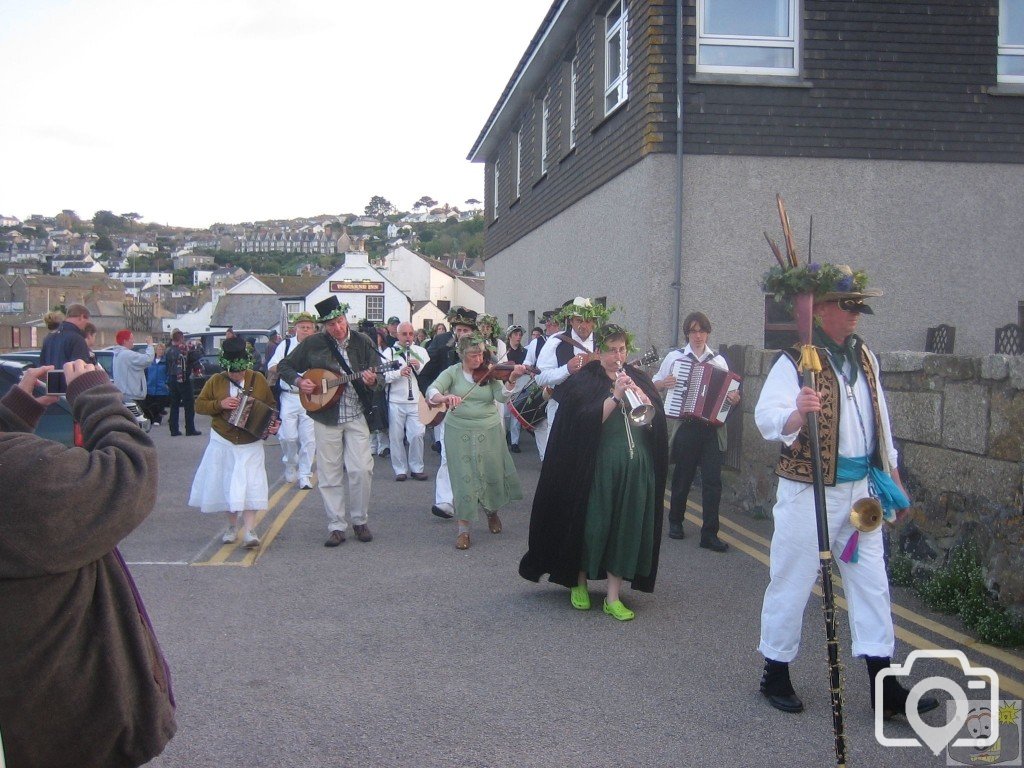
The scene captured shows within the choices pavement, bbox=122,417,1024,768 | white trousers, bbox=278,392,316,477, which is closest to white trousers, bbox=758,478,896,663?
pavement, bbox=122,417,1024,768

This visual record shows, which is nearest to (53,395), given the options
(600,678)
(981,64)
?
(600,678)

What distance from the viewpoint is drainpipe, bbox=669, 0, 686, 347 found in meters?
11.6

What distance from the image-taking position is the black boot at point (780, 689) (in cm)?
472

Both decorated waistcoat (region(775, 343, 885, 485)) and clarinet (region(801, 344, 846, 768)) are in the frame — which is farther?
decorated waistcoat (region(775, 343, 885, 485))

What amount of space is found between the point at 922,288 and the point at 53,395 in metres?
11.8

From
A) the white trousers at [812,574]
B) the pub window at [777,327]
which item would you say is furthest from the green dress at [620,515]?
the pub window at [777,327]

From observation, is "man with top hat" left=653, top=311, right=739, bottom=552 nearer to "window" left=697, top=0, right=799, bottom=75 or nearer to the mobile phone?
"window" left=697, top=0, right=799, bottom=75

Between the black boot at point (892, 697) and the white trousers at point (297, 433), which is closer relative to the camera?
the black boot at point (892, 697)

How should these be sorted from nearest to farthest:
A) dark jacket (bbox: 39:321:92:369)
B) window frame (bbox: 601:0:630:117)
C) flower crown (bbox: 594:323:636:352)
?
1. flower crown (bbox: 594:323:636:352)
2. dark jacket (bbox: 39:321:92:369)
3. window frame (bbox: 601:0:630:117)

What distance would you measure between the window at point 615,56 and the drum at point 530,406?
13.8ft

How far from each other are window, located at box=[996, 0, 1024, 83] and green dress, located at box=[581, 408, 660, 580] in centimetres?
934

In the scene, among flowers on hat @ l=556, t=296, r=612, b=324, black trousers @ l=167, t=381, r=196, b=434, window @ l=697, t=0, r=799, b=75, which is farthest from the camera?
black trousers @ l=167, t=381, r=196, b=434

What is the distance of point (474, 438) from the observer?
8.72 m

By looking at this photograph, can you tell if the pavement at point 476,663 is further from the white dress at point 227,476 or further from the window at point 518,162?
the window at point 518,162
